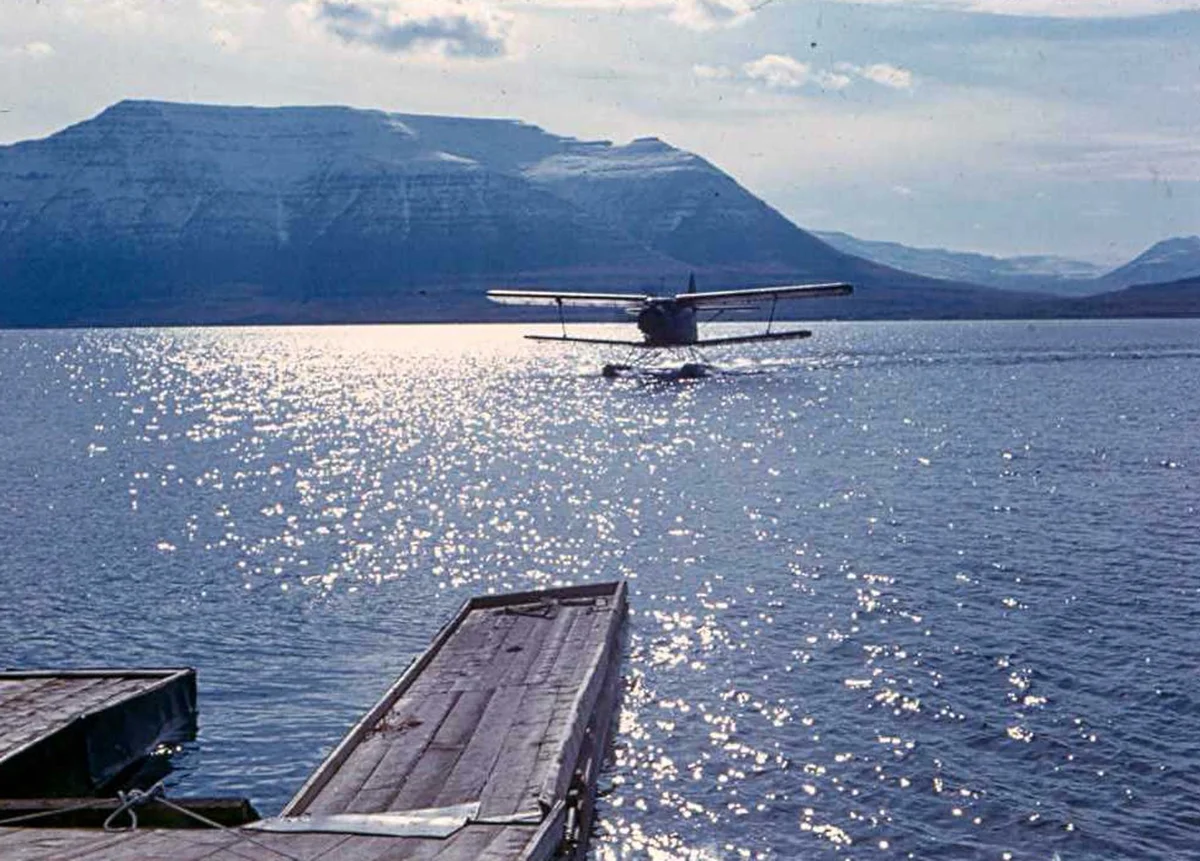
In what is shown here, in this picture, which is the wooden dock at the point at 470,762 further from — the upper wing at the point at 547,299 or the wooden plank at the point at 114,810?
the upper wing at the point at 547,299

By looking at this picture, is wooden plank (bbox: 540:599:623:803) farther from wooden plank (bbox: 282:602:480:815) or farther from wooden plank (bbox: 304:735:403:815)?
wooden plank (bbox: 282:602:480:815)

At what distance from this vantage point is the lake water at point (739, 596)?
2423 cm

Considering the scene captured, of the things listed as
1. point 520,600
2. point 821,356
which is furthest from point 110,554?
point 821,356

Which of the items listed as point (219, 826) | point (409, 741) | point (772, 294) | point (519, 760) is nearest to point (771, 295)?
point (772, 294)

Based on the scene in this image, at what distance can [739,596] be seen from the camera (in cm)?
3962

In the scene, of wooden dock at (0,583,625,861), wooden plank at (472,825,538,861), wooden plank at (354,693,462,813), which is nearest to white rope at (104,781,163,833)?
wooden dock at (0,583,625,861)

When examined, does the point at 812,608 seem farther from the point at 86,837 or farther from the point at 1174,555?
the point at 86,837

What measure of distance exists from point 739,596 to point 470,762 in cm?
1844

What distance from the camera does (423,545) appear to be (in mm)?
50344

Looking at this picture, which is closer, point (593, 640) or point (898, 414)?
point (593, 640)

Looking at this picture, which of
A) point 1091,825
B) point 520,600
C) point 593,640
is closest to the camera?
point 1091,825

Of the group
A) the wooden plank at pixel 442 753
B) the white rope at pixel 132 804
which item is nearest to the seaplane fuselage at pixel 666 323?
the wooden plank at pixel 442 753

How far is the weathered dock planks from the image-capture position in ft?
77.6

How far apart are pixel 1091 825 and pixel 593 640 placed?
10868mm
